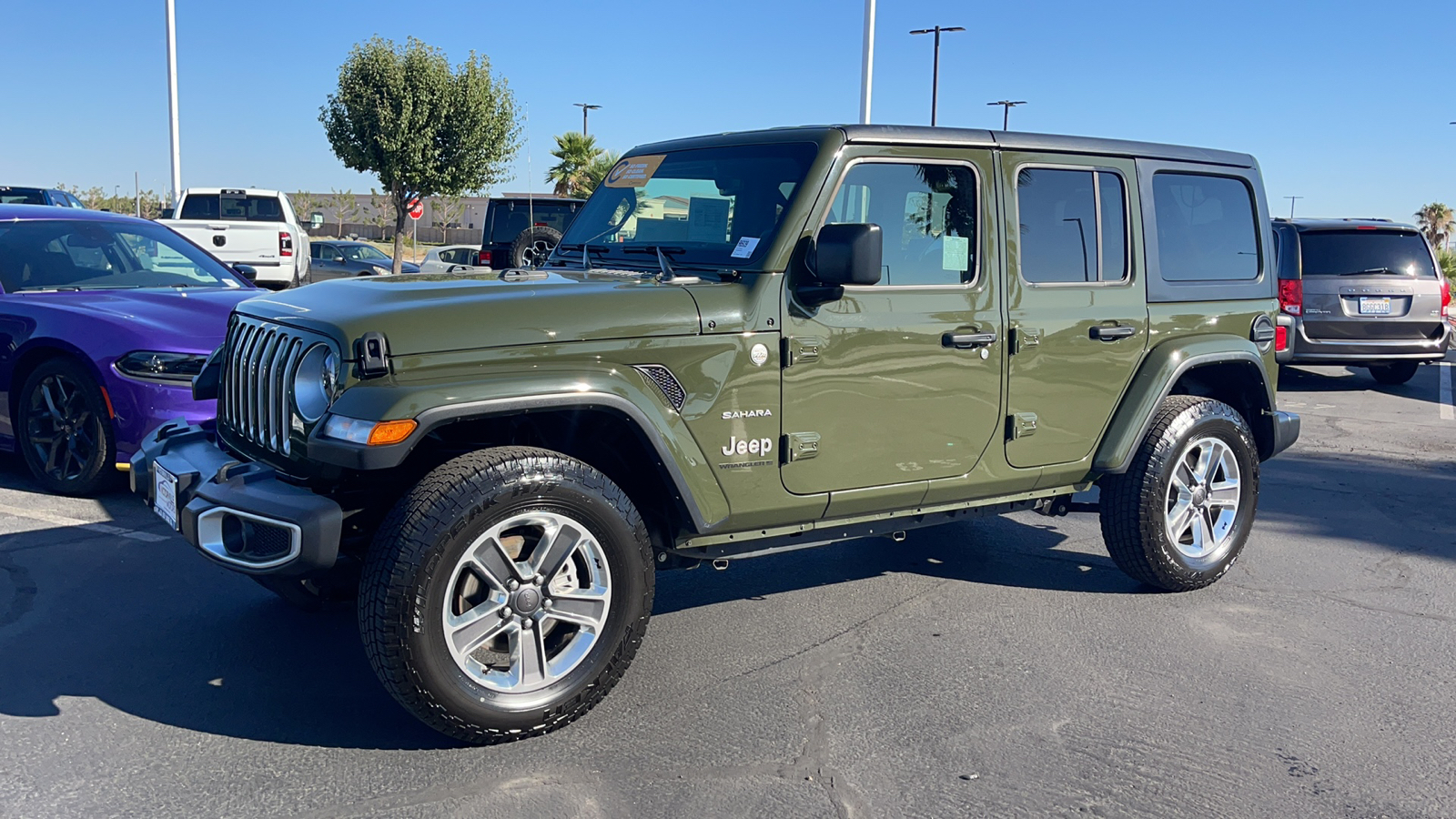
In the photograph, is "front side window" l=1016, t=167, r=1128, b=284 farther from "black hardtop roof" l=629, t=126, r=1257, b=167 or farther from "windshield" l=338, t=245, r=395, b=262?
"windshield" l=338, t=245, r=395, b=262

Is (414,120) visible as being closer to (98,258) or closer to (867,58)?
(867,58)

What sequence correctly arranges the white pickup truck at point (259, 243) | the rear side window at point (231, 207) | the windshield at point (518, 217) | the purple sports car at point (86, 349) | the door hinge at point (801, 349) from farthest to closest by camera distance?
the rear side window at point (231, 207) → the white pickup truck at point (259, 243) → the windshield at point (518, 217) → the purple sports car at point (86, 349) → the door hinge at point (801, 349)

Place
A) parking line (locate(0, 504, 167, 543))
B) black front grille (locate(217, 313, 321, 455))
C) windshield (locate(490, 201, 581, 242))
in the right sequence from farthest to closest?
windshield (locate(490, 201, 581, 242)), parking line (locate(0, 504, 167, 543)), black front grille (locate(217, 313, 321, 455))

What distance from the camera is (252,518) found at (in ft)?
10.8

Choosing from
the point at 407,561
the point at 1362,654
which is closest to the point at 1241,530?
the point at 1362,654

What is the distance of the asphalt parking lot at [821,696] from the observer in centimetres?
319

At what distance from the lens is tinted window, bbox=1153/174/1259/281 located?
4.96 meters

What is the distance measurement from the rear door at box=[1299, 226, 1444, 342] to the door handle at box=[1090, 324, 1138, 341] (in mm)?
8043

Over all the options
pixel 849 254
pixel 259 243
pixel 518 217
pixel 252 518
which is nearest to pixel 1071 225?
pixel 849 254

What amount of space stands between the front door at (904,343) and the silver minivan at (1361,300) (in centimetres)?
838

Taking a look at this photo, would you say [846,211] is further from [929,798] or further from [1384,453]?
[1384,453]

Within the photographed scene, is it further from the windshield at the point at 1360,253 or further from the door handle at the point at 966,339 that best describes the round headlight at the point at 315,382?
the windshield at the point at 1360,253

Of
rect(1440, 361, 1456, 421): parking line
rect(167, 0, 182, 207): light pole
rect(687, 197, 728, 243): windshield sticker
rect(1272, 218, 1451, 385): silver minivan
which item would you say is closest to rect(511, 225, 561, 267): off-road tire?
rect(687, 197, 728, 243): windshield sticker

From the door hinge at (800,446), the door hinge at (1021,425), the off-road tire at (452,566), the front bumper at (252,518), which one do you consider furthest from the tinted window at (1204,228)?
the front bumper at (252,518)
